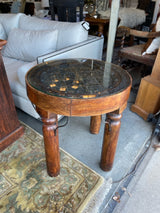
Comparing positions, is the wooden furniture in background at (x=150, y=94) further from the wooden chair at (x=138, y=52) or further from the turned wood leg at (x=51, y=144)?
the turned wood leg at (x=51, y=144)

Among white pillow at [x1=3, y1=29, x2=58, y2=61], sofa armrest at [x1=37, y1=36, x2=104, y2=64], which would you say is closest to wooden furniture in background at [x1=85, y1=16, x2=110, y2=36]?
sofa armrest at [x1=37, y1=36, x2=104, y2=64]

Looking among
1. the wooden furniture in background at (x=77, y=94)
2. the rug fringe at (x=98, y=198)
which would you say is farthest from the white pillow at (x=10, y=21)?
the rug fringe at (x=98, y=198)

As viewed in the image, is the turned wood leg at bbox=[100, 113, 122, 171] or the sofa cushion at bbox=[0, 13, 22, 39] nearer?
the turned wood leg at bbox=[100, 113, 122, 171]

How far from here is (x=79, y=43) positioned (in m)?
1.49

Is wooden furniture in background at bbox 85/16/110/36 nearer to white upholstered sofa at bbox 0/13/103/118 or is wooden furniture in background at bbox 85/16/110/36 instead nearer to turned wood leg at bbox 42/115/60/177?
white upholstered sofa at bbox 0/13/103/118

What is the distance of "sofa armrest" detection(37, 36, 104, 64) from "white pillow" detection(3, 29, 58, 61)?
311 mm

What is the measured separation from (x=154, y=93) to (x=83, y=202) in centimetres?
107

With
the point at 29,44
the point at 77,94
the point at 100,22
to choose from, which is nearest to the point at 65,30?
the point at 29,44

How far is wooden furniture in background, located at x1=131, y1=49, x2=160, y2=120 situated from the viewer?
1.38 metres

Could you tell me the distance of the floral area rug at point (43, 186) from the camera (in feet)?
2.88

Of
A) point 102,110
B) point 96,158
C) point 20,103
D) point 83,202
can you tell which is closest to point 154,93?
point 96,158

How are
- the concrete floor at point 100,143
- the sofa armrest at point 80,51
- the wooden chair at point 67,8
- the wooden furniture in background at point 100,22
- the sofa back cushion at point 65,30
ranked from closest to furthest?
1. the concrete floor at point 100,143
2. the sofa armrest at point 80,51
3. the sofa back cushion at point 65,30
4. the wooden chair at point 67,8
5. the wooden furniture in background at point 100,22

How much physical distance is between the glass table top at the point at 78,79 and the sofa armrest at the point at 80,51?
0.19 meters

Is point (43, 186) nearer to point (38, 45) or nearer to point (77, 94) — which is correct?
point (77, 94)
